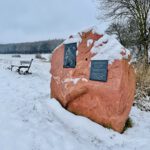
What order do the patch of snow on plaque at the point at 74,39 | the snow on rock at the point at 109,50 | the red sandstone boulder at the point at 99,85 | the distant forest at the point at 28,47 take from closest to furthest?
the red sandstone boulder at the point at 99,85, the snow on rock at the point at 109,50, the patch of snow on plaque at the point at 74,39, the distant forest at the point at 28,47

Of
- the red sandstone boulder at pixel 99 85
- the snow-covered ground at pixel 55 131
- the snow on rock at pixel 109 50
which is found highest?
the snow on rock at pixel 109 50

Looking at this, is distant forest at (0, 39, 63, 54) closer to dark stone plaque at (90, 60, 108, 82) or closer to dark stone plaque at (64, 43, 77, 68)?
dark stone plaque at (64, 43, 77, 68)

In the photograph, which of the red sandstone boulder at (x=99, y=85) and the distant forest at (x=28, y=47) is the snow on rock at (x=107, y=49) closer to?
the red sandstone boulder at (x=99, y=85)

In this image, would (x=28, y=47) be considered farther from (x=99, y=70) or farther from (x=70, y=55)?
(x=99, y=70)

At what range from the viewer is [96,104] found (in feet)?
16.8

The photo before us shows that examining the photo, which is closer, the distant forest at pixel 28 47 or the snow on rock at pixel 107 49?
the snow on rock at pixel 107 49

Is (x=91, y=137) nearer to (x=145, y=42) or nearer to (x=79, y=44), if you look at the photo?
(x=79, y=44)

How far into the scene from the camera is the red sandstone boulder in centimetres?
486

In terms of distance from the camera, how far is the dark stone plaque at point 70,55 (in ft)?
18.8

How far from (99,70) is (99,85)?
11.8 inches

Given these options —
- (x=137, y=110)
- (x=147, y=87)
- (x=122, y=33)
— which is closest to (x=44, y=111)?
(x=137, y=110)

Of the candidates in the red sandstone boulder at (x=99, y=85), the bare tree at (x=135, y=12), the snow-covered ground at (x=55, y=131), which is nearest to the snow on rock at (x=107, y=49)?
the red sandstone boulder at (x=99, y=85)

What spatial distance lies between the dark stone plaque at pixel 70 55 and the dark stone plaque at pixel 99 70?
0.59m

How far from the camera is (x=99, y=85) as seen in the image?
5.04 meters
